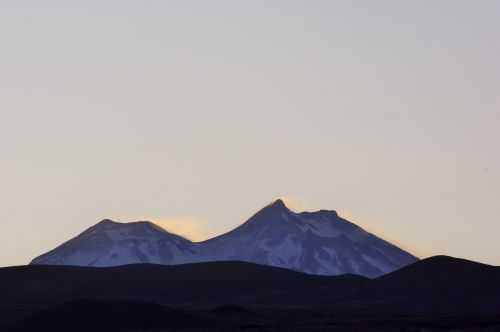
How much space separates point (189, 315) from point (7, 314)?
30209 mm

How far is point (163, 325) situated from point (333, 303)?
64.0 metres

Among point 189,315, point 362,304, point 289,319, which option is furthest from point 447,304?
point 189,315

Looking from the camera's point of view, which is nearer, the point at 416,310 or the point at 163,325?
the point at 163,325

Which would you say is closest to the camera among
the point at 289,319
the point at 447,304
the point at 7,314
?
the point at 289,319

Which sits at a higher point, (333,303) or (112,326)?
(333,303)

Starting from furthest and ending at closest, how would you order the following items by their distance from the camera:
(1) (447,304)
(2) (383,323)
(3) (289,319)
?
(1) (447,304) < (3) (289,319) < (2) (383,323)

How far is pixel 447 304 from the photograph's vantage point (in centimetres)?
19512

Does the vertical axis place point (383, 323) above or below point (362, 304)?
below

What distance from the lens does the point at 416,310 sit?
182m

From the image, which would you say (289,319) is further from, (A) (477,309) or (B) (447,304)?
(B) (447,304)

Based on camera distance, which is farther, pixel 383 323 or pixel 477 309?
pixel 477 309

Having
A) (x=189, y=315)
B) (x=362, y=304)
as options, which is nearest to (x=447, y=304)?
(x=362, y=304)

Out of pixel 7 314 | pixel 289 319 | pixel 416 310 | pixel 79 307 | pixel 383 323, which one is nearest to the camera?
pixel 383 323

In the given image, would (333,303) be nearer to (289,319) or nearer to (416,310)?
(416,310)
